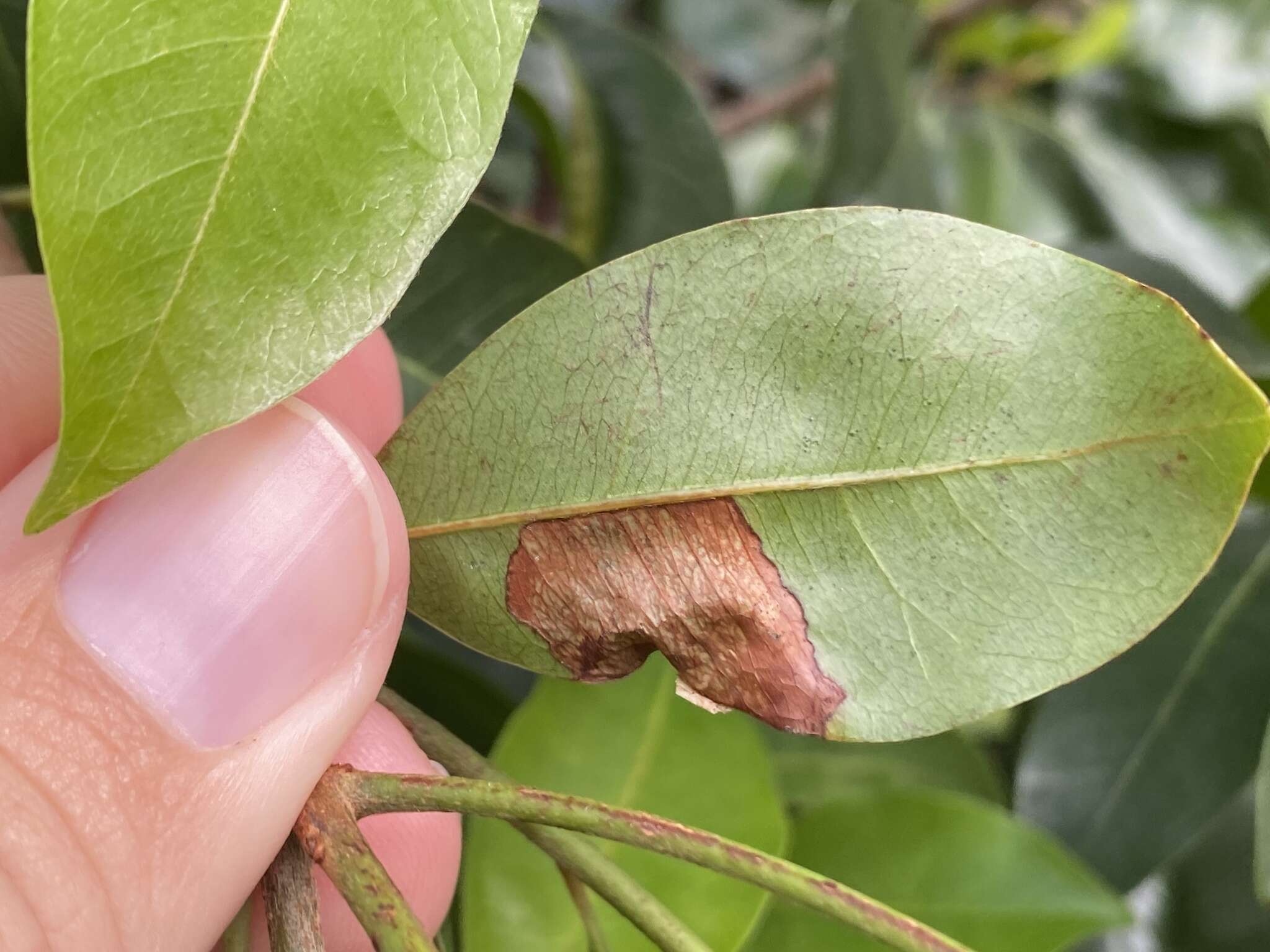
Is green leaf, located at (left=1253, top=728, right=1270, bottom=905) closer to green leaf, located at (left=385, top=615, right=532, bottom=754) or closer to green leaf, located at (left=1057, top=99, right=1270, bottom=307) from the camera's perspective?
green leaf, located at (left=385, top=615, right=532, bottom=754)

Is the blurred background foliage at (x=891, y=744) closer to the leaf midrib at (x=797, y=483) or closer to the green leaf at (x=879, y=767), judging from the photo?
the green leaf at (x=879, y=767)

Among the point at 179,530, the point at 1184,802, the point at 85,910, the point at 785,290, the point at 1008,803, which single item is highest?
the point at 785,290

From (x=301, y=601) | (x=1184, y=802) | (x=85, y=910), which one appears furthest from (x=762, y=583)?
(x=1184, y=802)

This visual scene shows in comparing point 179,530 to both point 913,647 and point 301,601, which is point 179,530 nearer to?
point 301,601

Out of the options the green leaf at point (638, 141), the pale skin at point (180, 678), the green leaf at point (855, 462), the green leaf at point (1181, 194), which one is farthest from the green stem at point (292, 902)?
the green leaf at point (1181, 194)

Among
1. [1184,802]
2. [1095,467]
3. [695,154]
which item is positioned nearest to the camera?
[1095,467]

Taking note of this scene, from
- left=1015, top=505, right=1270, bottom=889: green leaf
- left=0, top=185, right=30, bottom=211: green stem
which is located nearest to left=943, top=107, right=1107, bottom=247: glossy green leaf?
left=1015, top=505, right=1270, bottom=889: green leaf

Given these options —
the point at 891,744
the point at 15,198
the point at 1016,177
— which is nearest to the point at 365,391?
the point at 15,198
